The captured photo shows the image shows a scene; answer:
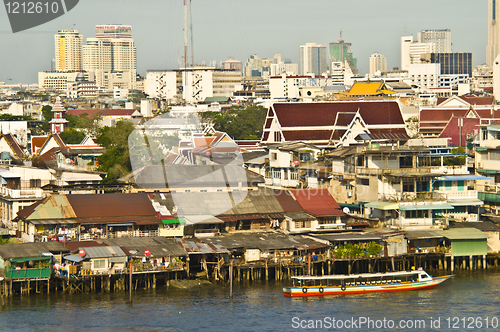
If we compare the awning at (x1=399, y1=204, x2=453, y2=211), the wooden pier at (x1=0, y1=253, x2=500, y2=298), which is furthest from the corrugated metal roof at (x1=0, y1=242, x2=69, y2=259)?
the awning at (x1=399, y1=204, x2=453, y2=211)

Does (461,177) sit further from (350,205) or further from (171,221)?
(171,221)

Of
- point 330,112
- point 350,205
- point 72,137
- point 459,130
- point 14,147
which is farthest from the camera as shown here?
point 72,137

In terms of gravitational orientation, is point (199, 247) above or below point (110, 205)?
below

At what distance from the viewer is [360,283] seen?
119 ft

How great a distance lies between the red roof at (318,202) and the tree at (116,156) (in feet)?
46.0

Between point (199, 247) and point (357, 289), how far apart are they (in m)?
7.70

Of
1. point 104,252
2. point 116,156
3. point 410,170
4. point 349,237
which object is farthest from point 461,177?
point 116,156

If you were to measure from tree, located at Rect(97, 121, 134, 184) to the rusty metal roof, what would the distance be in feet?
48.9

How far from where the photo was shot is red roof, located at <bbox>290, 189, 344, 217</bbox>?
43000 millimetres

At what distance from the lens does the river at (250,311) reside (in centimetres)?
3103

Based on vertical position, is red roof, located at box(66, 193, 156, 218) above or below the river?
above

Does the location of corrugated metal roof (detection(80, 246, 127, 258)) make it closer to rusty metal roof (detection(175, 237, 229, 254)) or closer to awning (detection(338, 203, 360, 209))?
rusty metal roof (detection(175, 237, 229, 254))

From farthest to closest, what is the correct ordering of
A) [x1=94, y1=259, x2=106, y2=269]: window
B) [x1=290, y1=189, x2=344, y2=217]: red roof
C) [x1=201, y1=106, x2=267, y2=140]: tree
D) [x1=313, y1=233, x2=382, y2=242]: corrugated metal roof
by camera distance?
[x1=201, y1=106, x2=267, y2=140]: tree → [x1=290, y1=189, x2=344, y2=217]: red roof → [x1=313, y1=233, x2=382, y2=242]: corrugated metal roof → [x1=94, y1=259, x2=106, y2=269]: window

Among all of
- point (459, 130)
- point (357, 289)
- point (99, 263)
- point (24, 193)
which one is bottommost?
point (357, 289)
